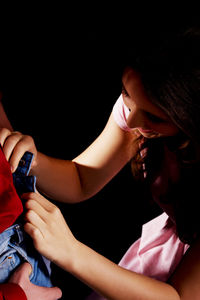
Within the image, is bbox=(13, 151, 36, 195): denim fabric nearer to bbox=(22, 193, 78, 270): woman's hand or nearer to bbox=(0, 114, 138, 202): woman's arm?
bbox=(22, 193, 78, 270): woman's hand

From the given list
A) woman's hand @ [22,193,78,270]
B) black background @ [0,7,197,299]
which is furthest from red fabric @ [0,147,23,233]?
black background @ [0,7,197,299]

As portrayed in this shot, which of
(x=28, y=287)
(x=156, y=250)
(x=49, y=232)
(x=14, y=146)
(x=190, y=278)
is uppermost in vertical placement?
(x=14, y=146)

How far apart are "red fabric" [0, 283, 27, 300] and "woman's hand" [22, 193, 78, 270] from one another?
9 centimetres

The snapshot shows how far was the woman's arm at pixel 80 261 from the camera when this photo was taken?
2.23 ft

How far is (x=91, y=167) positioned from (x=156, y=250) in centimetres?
33

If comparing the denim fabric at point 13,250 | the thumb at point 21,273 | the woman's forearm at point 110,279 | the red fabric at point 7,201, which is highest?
the red fabric at point 7,201

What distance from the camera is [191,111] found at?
26.6 inches

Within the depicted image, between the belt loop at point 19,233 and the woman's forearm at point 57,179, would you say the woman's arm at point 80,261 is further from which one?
the woman's forearm at point 57,179

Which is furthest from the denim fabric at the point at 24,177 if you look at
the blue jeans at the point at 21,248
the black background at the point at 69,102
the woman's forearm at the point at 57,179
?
the black background at the point at 69,102

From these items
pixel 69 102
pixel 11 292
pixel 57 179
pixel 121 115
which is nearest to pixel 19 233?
pixel 11 292

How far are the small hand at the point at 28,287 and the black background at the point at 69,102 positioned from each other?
1.66 feet

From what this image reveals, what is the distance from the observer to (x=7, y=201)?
0.65m

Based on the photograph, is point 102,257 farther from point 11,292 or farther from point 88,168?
point 88,168

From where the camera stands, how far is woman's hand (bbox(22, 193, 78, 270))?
674 millimetres
